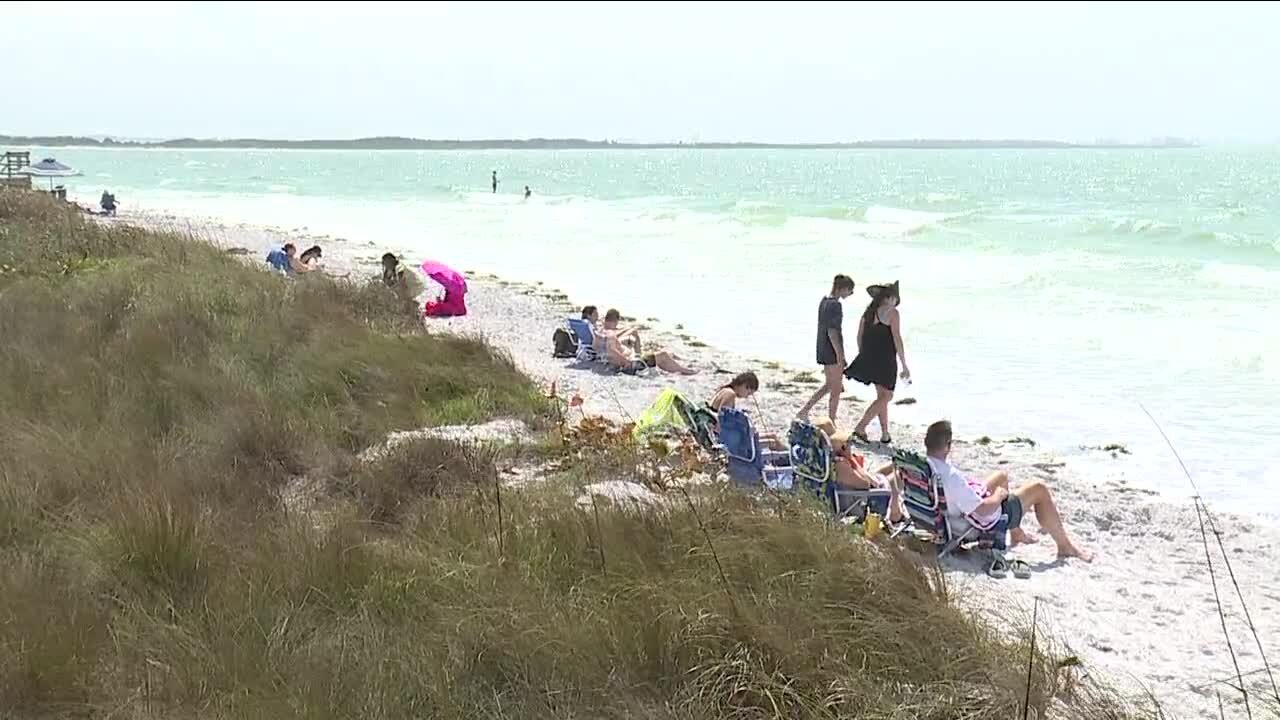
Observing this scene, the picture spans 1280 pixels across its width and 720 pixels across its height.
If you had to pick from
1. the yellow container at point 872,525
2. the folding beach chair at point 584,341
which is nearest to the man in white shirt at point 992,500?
the yellow container at point 872,525

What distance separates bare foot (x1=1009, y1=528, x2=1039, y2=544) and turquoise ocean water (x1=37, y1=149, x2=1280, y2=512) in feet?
6.48

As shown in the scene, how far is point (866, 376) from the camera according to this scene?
28.2ft

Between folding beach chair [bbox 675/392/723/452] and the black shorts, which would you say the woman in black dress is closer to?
folding beach chair [bbox 675/392/723/452]

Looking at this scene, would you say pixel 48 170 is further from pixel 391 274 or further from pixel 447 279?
pixel 391 274

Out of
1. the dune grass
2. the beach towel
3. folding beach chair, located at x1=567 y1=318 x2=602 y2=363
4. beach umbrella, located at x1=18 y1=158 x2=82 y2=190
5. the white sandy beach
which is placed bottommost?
the white sandy beach

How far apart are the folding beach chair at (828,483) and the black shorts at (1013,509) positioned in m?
0.66

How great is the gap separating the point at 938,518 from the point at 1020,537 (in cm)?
69

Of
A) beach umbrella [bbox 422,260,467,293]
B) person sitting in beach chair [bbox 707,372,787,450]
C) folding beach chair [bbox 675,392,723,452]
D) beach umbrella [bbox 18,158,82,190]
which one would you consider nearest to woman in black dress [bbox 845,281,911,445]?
person sitting in beach chair [bbox 707,372,787,450]

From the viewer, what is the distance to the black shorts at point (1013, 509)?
19.7 ft

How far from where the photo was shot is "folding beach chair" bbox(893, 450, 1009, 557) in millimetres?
5844

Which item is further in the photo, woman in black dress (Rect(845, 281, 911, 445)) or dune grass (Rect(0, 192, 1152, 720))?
woman in black dress (Rect(845, 281, 911, 445))

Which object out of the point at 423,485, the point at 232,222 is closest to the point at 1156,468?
the point at 423,485

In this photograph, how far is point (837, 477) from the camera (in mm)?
6383

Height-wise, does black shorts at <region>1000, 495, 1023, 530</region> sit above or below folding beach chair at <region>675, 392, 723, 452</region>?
below
